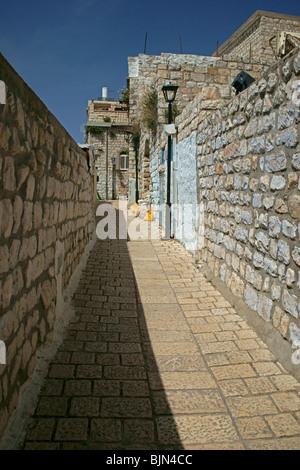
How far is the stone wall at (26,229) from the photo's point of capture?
175 cm

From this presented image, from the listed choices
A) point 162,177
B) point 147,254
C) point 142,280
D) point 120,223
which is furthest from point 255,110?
point 120,223

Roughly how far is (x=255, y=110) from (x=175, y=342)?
8.02 feet

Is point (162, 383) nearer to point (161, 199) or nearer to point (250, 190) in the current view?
point (250, 190)

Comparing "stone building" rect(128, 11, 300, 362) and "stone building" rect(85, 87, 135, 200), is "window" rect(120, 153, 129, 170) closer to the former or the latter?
"stone building" rect(85, 87, 135, 200)

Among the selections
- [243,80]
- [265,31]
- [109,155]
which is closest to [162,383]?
[243,80]

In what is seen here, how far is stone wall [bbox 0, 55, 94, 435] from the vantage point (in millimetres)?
1751

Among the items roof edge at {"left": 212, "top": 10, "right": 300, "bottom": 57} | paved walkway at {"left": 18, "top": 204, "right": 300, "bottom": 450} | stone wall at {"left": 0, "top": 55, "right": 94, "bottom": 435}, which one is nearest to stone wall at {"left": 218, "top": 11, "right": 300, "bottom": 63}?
roof edge at {"left": 212, "top": 10, "right": 300, "bottom": 57}

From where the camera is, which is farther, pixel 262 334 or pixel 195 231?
pixel 195 231

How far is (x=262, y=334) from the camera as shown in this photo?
320 cm

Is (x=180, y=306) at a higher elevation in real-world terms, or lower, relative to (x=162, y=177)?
lower

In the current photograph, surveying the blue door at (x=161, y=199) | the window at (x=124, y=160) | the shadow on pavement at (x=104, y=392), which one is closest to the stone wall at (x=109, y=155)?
the window at (x=124, y=160)

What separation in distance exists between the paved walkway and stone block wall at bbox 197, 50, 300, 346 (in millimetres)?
460

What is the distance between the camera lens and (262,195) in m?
3.27

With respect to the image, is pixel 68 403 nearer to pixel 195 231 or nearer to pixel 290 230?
pixel 290 230
